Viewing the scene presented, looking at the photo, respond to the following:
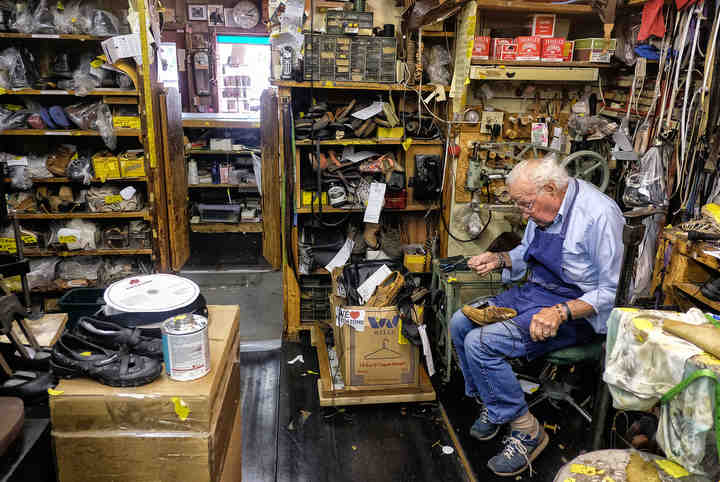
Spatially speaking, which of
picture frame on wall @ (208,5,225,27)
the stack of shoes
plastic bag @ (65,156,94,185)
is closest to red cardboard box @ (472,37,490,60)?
the stack of shoes

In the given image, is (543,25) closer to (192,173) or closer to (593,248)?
(593,248)

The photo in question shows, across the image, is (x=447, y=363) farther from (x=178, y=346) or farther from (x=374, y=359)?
(x=178, y=346)

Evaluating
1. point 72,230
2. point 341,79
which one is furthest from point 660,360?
point 72,230

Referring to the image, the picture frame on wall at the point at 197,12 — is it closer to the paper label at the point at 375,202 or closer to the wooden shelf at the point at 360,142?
the wooden shelf at the point at 360,142

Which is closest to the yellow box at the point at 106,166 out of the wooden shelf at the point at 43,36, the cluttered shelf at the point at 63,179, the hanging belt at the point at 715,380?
the cluttered shelf at the point at 63,179

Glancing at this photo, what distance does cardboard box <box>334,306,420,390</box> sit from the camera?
2.82m

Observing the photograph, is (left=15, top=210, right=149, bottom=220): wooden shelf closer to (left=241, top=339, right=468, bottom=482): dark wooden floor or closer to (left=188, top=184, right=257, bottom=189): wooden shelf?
(left=241, top=339, right=468, bottom=482): dark wooden floor

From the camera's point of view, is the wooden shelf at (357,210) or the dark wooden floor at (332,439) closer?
the dark wooden floor at (332,439)

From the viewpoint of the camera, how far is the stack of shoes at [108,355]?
1210 millimetres

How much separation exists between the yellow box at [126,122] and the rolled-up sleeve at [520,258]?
8.95ft

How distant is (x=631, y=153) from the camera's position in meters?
3.11

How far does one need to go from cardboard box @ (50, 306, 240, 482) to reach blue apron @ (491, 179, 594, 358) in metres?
1.63

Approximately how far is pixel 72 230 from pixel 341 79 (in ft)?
7.42

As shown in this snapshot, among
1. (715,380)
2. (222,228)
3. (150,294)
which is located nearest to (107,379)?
(150,294)
